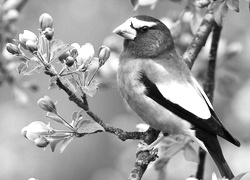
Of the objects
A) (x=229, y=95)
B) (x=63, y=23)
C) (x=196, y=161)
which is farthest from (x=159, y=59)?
(x=63, y=23)

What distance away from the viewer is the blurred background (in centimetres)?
663

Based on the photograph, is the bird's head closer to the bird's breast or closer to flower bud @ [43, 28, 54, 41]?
the bird's breast

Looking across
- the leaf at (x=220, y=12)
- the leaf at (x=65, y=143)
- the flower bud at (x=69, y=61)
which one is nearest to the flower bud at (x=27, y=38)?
the flower bud at (x=69, y=61)

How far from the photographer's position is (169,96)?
4883mm

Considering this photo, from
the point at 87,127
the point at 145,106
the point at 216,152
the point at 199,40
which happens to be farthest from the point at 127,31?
the point at 87,127

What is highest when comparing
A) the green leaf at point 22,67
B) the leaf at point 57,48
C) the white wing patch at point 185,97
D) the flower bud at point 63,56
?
the leaf at point 57,48

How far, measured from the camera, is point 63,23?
41.7 ft

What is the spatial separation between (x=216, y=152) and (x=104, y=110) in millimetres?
7295

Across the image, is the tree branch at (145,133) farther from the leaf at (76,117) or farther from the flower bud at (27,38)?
the flower bud at (27,38)

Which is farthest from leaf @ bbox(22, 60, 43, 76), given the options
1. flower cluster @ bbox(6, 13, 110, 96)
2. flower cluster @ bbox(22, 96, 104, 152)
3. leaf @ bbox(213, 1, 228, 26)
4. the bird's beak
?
the bird's beak

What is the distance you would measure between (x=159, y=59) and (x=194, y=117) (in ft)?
2.40

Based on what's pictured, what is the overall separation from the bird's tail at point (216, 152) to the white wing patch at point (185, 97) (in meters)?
0.19

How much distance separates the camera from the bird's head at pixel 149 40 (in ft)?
17.8

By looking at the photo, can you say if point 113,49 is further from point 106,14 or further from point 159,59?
point 106,14
